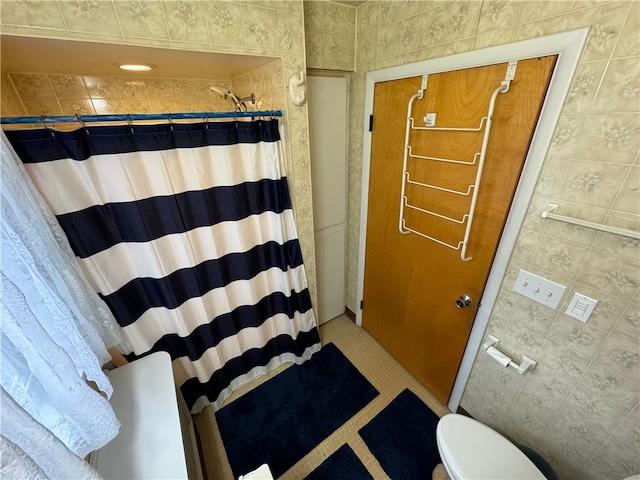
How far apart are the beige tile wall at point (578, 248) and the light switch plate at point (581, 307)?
0.08ft

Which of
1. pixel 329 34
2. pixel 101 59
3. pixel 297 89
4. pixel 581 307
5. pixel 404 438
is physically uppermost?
pixel 329 34

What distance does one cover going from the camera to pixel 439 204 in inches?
55.2

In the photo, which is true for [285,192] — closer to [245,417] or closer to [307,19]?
[307,19]

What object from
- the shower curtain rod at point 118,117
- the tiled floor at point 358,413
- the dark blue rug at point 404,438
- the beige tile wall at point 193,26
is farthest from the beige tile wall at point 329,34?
the dark blue rug at point 404,438

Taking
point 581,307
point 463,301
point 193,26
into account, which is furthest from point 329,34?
point 581,307

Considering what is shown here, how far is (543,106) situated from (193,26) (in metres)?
1.43

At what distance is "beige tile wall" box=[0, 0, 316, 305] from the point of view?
85 cm

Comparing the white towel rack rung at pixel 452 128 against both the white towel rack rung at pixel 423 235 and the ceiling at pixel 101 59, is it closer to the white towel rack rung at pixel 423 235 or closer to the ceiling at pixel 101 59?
the white towel rack rung at pixel 423 235

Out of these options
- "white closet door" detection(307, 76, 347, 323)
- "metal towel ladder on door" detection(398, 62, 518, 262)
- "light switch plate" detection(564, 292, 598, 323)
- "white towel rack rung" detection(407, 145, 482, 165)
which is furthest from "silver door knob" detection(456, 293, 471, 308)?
"white closet door" detection(307, 76, 347, 323)

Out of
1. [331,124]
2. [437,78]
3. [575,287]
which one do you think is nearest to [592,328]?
[575,287]

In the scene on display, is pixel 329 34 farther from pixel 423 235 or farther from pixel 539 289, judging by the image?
pixel 539 289

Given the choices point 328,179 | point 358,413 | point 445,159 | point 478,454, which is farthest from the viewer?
point 328,179

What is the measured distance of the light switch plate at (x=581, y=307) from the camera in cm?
96

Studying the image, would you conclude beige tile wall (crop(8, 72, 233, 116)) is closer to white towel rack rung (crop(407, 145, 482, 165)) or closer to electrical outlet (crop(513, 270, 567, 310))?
white towel rack rung (crop(407, 145, 482, 165))
